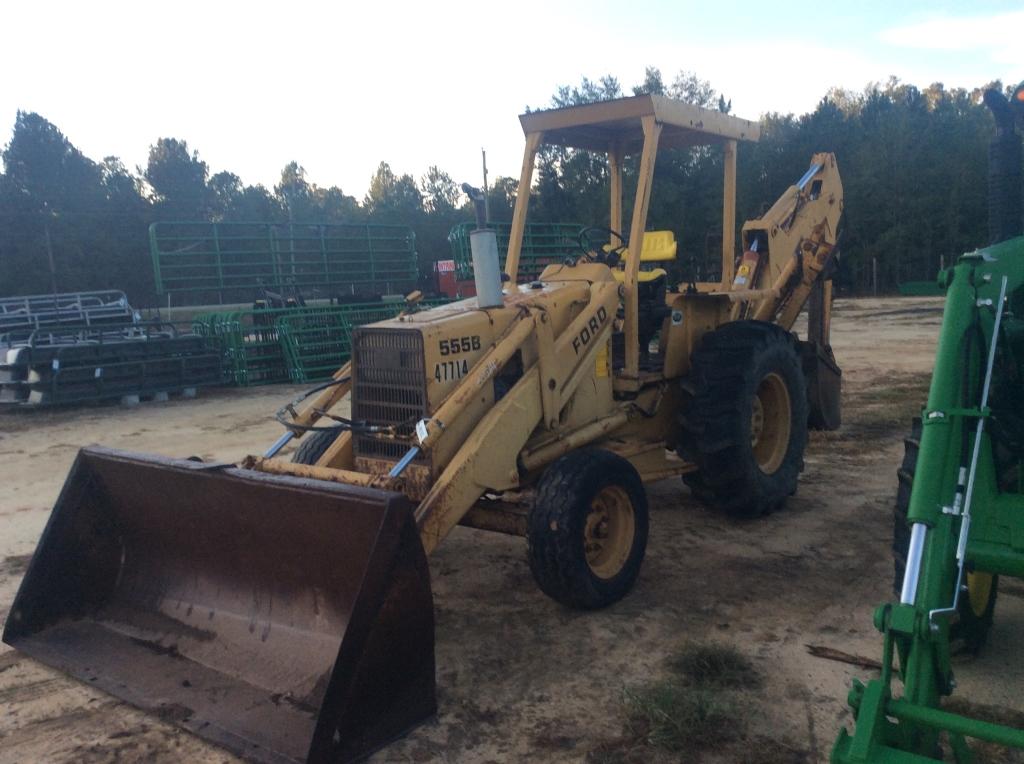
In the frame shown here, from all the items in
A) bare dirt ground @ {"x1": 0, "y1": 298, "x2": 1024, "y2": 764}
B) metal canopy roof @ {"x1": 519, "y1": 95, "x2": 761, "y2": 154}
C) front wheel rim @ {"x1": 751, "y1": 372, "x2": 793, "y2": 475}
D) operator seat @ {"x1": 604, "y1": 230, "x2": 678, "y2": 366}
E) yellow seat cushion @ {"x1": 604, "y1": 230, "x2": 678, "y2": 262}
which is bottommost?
bare dirt ground @ {"x1": 0, "y1": 298, "x2": 1024, "y2": 764}

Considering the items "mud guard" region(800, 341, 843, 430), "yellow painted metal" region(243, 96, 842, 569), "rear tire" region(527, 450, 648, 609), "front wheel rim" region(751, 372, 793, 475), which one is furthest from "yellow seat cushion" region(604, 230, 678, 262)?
"rear tire" region(527, 450, 648, 609)

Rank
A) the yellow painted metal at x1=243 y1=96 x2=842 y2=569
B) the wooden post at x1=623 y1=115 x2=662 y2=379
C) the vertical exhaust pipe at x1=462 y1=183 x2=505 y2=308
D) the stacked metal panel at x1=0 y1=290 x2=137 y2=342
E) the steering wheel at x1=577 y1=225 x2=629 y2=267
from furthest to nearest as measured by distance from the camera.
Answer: the stacked metal panel at x1=0 y1=290 x2=137 y2=342 < the steering wheel at x1=577 y1=225 x2=629 y2=267 < the wooden post at x1=623 y1=115 x2=662 y2=379 < the vertical exhaust pipe at x1=462 y1=183 x2=505 y2=308 < the yellow painted metal at x1=243 y1=96 x2=842 y2=569

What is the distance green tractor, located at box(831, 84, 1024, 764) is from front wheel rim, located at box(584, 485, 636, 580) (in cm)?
143

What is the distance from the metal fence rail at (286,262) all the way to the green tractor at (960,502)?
45.1 feet

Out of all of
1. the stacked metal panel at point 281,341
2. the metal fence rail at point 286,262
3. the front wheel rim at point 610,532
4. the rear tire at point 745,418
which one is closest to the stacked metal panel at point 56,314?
the metal fence rail at point 286,262

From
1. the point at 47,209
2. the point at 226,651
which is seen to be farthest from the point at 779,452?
the point at 47,209

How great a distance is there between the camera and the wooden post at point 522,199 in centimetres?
561

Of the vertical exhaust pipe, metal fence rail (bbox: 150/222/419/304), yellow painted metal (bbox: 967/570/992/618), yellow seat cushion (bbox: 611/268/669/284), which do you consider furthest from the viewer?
metal fence rail (bbox: 150/222/419/304)

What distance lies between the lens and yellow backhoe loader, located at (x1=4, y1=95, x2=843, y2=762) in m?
3.29

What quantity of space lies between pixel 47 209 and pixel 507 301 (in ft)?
121

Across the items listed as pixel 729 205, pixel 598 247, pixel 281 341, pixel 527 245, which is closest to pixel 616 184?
pixel 598 247

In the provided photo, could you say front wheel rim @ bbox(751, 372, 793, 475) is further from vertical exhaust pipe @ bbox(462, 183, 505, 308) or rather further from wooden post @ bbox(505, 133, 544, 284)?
vertical exhaust pipe @ bbox(462, 183, 505, 308)

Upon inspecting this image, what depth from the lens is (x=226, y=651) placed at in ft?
12.3

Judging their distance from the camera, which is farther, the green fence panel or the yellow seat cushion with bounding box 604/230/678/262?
the green fence panel
